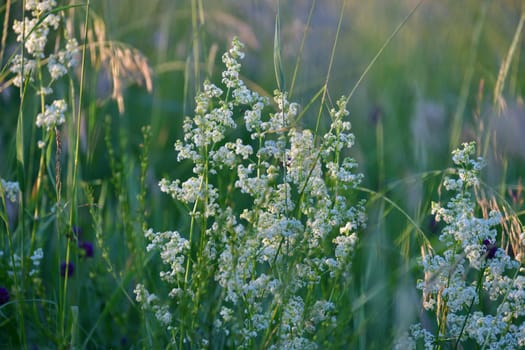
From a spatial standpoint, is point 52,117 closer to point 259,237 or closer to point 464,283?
point 259,237

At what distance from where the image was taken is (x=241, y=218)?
2.04 metres

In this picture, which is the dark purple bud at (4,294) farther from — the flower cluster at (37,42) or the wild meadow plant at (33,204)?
the flower cluster at (37,42)

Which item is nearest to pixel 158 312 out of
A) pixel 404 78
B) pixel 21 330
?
pixel 21 330

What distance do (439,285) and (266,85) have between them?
8.76 ft

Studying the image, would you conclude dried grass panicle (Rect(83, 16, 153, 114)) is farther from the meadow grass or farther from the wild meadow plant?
the wild meadow plant

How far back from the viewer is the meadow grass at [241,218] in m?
1.45

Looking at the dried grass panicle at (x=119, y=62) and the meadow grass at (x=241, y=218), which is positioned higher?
the dried grass panicle at (x=119, y=62)

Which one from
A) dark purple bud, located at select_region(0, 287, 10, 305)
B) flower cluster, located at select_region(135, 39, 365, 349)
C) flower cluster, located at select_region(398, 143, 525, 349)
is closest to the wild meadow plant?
dark purple bud, located at select_region(0, 287, 10, 305)

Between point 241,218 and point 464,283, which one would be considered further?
point 241,218

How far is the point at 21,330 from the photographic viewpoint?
5.01 ft

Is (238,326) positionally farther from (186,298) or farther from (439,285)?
(439,285)

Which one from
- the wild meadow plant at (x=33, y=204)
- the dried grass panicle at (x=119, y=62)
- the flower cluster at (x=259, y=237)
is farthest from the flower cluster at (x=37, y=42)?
the flower cluster at (x=259, y=237)

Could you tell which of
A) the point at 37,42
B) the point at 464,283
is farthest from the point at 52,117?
the point at 464,283

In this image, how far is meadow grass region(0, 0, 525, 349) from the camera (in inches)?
57.2
